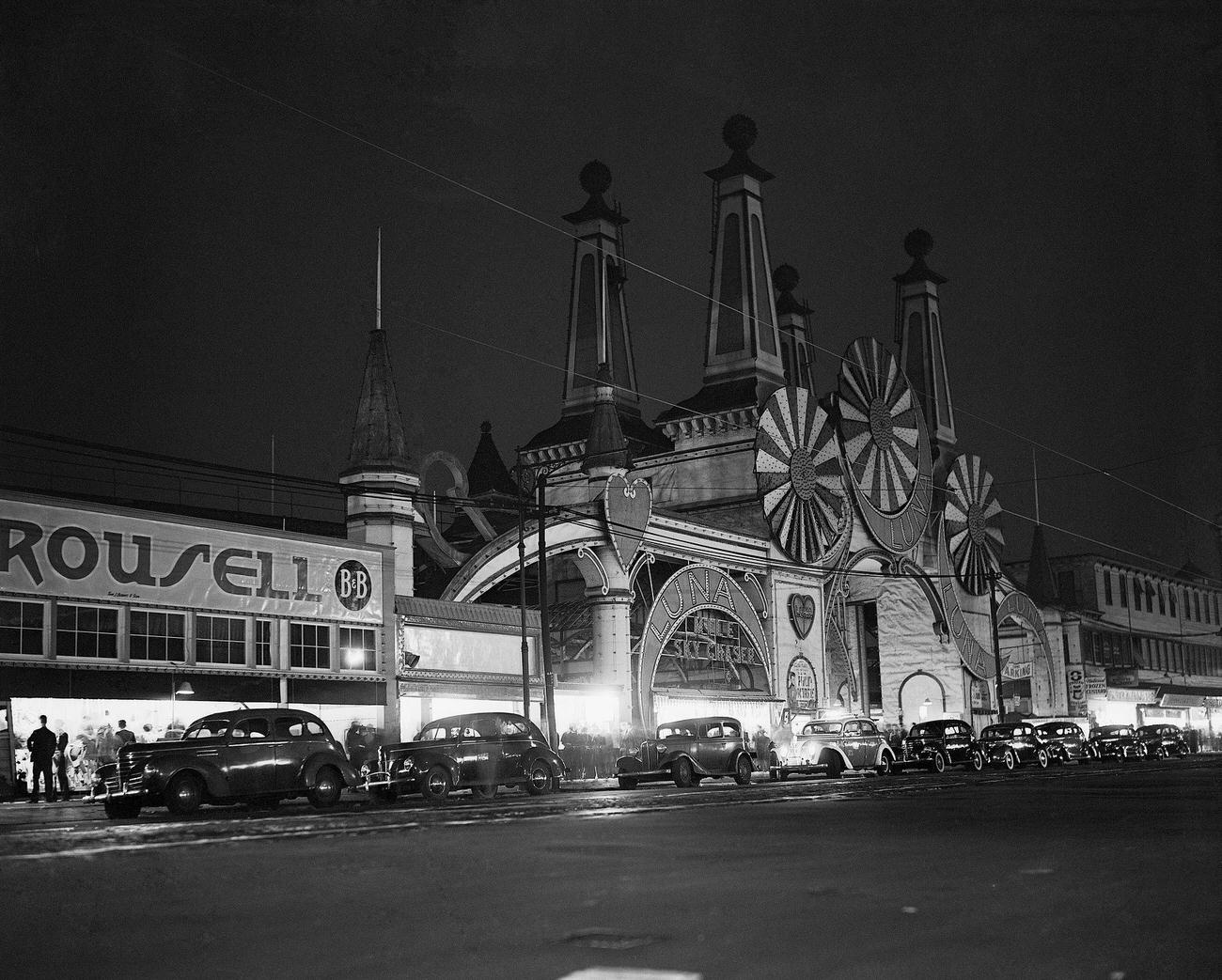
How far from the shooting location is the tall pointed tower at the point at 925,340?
78.9 m

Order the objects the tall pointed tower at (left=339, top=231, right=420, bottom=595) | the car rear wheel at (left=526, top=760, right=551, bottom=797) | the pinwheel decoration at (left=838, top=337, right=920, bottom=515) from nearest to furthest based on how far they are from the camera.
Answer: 1. the car rear wheel at (left=526, top=760, right=551, bottom=797)
2. the tall pointed tower at (left=339, top=231, right=420, bottom=595)
3. the pinwheel decoration at (left=838, top=337, right=920, bottom=515)

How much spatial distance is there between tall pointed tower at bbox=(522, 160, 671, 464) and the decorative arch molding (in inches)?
579

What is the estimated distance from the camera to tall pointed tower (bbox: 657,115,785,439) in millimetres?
59688

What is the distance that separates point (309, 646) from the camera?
121 feet

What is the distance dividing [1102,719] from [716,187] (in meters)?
41.4

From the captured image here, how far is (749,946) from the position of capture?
26.6ft

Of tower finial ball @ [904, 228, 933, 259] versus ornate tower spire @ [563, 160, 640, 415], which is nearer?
ornate tower spire @ [563, 160, 640, 415]

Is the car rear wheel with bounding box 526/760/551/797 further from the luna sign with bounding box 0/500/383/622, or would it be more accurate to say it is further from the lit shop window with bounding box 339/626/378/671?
the luna sign with bounding box 0/500/383/622

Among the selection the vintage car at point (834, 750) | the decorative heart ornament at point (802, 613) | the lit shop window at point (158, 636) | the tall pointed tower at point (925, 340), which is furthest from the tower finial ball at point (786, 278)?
the lit shop window at point (158, 636)

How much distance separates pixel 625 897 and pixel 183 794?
1532cm

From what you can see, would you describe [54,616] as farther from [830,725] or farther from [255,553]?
[830,725]

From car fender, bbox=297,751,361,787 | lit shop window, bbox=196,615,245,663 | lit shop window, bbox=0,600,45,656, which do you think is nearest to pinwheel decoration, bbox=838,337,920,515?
lit shop window, bbox=196,615,245,663

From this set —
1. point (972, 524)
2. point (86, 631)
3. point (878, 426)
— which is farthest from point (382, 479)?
point (972, 524)

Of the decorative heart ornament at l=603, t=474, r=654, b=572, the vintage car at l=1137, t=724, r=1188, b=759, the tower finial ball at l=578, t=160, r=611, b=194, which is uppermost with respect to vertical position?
the tower finial ball at l=578, t=160, r=611, b=194
